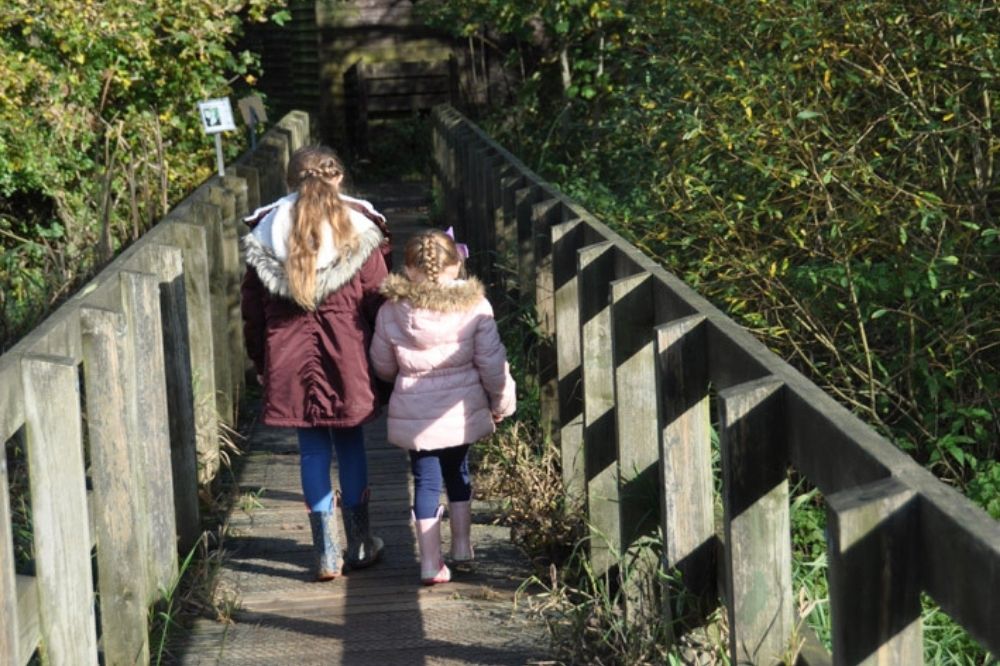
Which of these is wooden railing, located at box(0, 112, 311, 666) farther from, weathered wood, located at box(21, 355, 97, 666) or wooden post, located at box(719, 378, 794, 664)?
wooden post, located at box(719, 378, 794, 664)

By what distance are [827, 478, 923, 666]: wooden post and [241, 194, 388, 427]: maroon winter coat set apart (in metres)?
3.40

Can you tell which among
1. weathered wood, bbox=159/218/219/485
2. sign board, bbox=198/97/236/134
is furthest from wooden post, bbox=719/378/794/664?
sign board, bbox=198/97/236/134

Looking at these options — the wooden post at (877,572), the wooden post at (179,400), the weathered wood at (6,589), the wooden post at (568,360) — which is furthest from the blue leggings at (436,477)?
the wooden post at (877,572)

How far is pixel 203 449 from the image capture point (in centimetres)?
682

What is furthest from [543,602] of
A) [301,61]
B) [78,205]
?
[301,61]

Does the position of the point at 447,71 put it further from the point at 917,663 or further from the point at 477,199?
the point at 917,663

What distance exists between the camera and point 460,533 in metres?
5.68

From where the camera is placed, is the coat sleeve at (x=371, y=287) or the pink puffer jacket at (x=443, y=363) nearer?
the pink puffer jacket at (x=443, y=363)

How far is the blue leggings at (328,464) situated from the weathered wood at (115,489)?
1.16 meters

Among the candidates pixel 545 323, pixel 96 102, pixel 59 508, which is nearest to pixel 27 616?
pixel 59 508

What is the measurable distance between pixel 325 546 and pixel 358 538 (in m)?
0.13

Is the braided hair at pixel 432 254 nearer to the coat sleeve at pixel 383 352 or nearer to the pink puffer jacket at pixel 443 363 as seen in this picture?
the pink puffer jacket at pixel 443 363

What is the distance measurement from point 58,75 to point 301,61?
1335 centimetres

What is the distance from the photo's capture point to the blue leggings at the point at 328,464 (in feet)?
18.9
